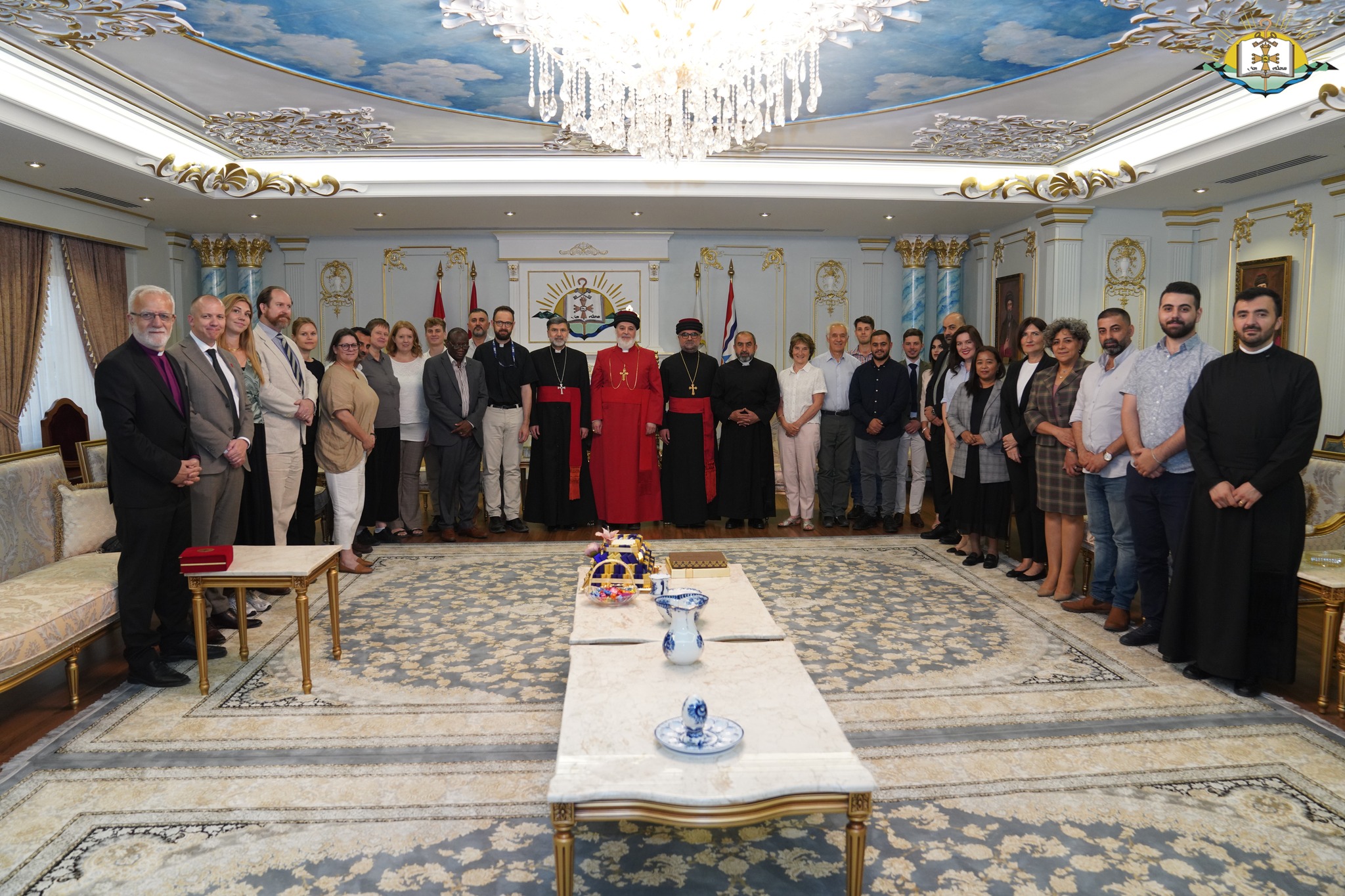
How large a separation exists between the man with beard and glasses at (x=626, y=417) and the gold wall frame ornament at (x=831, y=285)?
12.9ft

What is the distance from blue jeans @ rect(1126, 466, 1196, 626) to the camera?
13.2 feet

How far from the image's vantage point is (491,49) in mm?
5039

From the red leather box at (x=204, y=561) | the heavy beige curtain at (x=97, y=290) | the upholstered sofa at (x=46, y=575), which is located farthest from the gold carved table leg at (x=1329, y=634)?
the heavy beige curtain at (x=97, y=290)

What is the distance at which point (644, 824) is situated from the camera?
2.61 metres

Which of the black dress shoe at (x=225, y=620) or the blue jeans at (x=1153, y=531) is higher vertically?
the blue jeans at (x=1153, y=531)

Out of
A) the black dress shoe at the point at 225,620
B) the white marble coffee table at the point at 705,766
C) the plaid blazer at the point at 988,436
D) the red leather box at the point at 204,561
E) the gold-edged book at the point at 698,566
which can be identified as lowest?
the black dress shoe at the point at 225,620

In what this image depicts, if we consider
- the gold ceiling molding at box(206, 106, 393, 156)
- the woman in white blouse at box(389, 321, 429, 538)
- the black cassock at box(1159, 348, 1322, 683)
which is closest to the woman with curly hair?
the black cassock at box(1159, 348, 1322, 683)

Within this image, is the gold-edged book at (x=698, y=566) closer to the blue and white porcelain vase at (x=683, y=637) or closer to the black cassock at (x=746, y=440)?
the blue and white porcelain vase at (x=683, y=637)

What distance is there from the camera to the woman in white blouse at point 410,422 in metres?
6.69

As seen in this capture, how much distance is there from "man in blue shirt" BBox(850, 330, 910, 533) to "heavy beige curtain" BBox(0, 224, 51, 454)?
7.24m

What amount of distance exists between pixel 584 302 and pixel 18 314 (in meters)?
5.31

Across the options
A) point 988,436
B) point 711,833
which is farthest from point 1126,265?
point 711,833

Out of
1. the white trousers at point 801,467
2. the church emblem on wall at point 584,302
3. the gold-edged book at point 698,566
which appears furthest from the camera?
the church emblem on wall at point 584,302

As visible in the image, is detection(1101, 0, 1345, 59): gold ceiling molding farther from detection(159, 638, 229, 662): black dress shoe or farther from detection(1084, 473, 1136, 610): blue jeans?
detection(159, 638, 229, 662): black dress shoe
